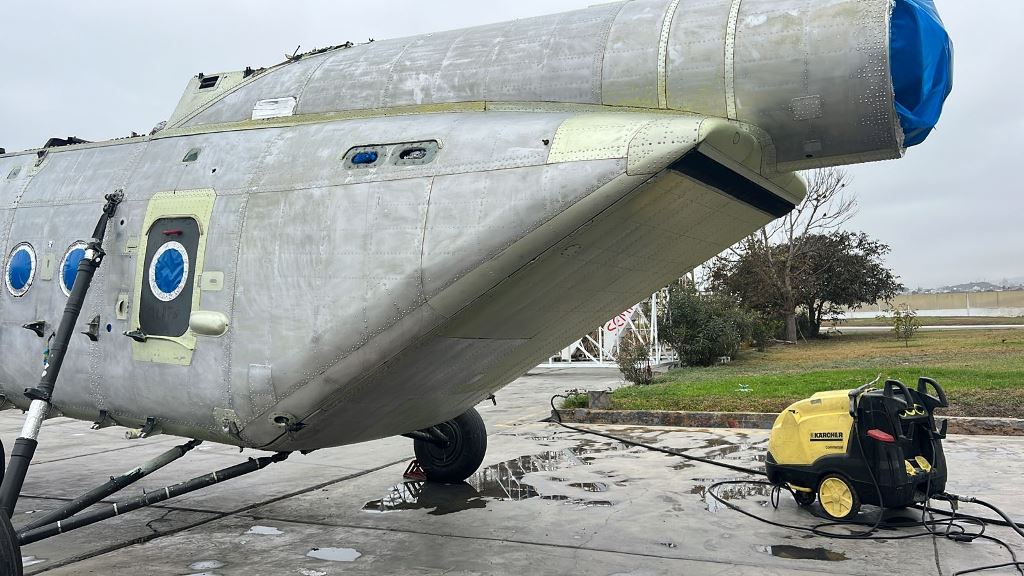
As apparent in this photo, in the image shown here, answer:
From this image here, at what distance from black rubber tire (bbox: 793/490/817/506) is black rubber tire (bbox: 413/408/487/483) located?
307cm

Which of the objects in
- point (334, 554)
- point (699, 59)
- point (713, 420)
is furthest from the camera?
point (713, 420)

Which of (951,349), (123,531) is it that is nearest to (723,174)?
(123,531)

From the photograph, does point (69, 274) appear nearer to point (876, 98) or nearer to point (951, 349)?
point (876, 98)

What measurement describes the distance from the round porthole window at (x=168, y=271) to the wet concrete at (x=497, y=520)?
1.97 m

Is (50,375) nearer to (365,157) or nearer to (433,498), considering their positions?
(365,157)

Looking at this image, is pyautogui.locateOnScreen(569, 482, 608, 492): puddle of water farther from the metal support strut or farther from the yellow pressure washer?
the metal support strut

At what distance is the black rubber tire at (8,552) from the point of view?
4.12 m

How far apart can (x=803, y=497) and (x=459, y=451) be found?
3346 mm

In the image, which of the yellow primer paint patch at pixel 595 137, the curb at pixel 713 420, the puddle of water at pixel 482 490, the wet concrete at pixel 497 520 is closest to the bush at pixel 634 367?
the curb at pixel 713 420

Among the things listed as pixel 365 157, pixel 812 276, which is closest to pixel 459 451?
pixel 365 157

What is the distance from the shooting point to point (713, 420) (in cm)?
1164

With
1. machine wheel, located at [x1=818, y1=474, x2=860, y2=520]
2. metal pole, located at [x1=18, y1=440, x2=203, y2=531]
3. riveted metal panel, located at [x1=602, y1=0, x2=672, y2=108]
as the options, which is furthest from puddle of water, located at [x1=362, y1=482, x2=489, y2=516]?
riveted metal panel, located at [x1=602, y1=0, x2=672, y2=108]

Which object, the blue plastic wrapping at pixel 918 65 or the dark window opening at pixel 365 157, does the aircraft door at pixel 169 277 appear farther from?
the blue plastic wrapping at pixel 918 65

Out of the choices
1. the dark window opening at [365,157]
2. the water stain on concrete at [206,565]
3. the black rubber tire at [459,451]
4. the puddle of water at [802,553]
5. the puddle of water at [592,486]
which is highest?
the dark window opening at [365,157]
